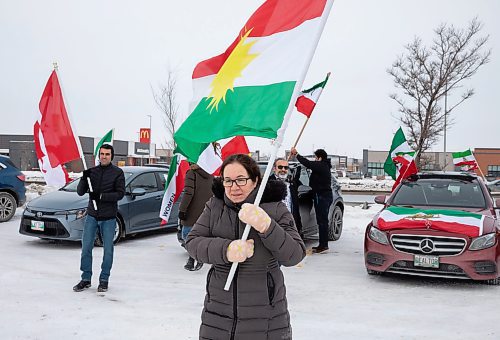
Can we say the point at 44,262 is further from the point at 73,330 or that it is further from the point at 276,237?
the point at 276,237

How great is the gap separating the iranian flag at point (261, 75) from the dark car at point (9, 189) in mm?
10389

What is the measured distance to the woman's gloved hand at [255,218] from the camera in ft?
8.21

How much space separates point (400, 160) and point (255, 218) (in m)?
9.51

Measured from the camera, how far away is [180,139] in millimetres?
3549

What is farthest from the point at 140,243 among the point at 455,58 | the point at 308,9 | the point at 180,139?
the point at 455,58

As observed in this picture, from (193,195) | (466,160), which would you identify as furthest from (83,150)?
(193,195)

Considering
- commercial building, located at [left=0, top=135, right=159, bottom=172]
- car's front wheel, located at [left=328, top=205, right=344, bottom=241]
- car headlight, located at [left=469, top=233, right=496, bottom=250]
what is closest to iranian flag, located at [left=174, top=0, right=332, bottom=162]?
car headlight, located at [left=469, top=233, right=496, bottom=250]

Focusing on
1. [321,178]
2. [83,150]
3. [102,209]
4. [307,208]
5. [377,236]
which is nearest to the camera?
[102,209]

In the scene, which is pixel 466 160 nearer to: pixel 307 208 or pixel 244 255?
pixel 307 208

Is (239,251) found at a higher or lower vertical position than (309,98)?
lower

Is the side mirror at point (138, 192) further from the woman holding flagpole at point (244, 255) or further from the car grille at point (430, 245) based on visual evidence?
the woman holding flagpole at point (244, 255)

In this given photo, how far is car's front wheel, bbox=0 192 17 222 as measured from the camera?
12641 millimetres

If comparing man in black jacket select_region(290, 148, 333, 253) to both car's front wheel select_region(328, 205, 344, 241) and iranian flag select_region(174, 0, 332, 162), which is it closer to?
car's front wheel select_region(328, 205, 344, 241)

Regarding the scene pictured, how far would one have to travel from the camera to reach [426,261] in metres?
6.56
